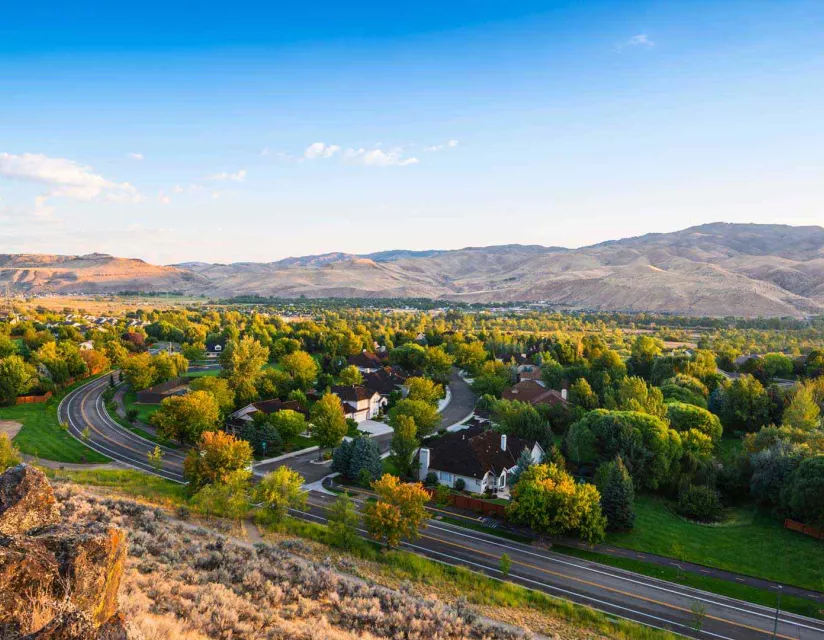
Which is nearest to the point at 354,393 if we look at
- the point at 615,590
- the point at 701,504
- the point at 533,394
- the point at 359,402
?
the point at 359,402

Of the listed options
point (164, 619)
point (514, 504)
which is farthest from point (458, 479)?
point (164, 619)

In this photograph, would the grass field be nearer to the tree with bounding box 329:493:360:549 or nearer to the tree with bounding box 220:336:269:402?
the tree with bounding box 220:336:269:402

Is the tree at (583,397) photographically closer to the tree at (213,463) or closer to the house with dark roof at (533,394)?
the house with dark roof at (533,394)

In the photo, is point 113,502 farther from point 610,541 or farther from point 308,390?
point 308,390

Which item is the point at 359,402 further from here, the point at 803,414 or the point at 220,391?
the point at 803,414

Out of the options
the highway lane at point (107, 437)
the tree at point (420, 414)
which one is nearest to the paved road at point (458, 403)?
the tree at point (420, 414)

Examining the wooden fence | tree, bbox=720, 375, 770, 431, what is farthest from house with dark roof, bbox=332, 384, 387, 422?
the wooden fence
